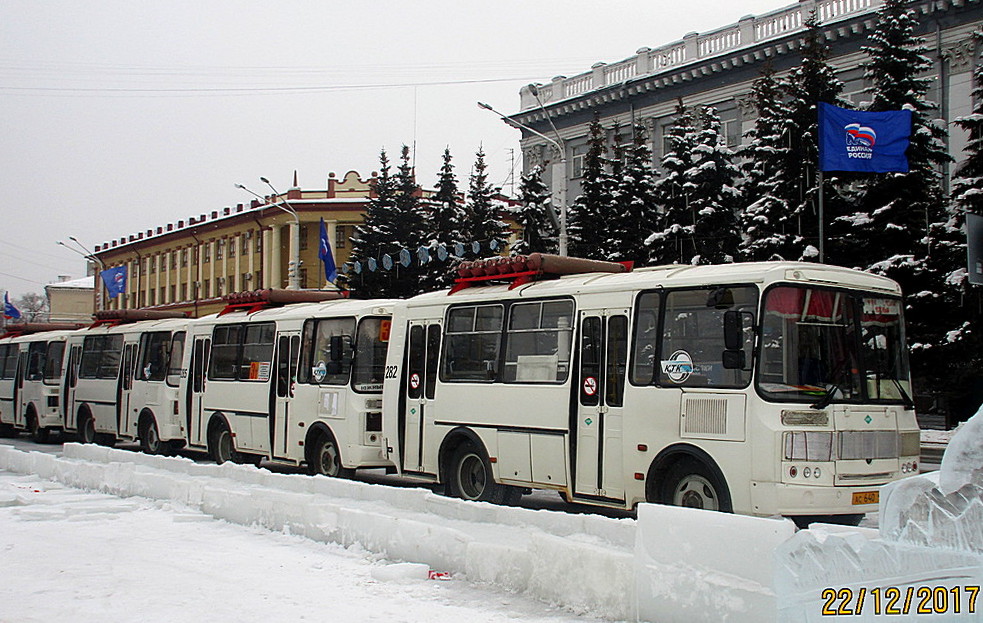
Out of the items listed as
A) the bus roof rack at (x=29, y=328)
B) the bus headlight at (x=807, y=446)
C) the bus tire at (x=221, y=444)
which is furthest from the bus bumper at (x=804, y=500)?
the bus roof rack at (x=29, y=328)

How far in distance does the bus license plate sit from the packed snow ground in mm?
4036

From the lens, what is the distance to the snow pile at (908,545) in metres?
5.28

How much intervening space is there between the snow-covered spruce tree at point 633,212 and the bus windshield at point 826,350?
27.4 m

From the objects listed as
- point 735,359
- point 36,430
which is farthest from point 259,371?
point 36,430

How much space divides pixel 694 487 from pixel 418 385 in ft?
18.3

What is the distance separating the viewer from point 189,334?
870 inches

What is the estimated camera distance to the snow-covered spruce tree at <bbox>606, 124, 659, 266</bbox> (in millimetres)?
39125

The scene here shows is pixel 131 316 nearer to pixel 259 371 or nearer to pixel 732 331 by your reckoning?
pixel 259 371

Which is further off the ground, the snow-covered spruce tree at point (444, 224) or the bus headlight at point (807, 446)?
the snow-covered spruce tree at point (444, 224)

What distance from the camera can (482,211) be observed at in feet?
155

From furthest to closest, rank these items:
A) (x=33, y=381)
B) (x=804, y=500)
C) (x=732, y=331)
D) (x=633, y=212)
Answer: (x=633, y=212)
(x=33, y=381)
(x=732, y=331)
(x=804, y=500)

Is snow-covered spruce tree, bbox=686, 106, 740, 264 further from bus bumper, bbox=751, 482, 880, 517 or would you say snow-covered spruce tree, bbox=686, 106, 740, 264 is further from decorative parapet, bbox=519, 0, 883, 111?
bus bumper, bbox=751, 482, 880, 517

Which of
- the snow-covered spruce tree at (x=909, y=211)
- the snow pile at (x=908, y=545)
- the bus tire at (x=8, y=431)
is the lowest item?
the bus tire at (x=8, y=431)

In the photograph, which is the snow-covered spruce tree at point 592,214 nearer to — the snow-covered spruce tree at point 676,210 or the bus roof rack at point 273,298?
the snow-covered spruce tree at point 676,210
